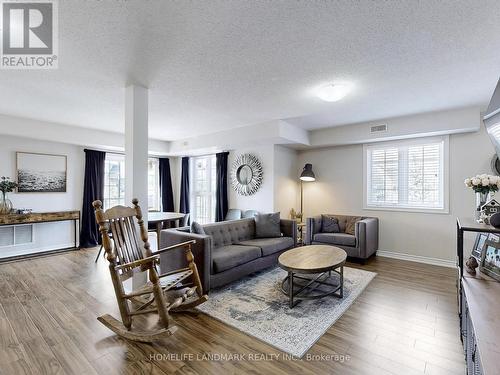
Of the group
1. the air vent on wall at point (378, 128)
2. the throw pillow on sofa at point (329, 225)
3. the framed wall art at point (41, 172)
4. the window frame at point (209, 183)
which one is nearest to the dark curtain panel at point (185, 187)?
the window frame at point (209, 183)

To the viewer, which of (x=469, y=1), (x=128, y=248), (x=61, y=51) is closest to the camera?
(x=469, y=1)

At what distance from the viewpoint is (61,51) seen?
2.27 meters

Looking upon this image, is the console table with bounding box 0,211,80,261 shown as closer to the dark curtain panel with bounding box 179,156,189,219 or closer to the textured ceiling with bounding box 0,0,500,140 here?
the textured ceiling with bounding box 0,0,500,140

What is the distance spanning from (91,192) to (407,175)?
6.54m

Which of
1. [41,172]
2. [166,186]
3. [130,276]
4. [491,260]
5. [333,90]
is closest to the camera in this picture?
[491,260]

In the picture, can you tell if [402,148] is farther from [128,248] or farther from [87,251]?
[87,251]

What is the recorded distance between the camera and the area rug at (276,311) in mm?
2184

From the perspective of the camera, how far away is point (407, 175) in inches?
182

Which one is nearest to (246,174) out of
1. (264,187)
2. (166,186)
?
(264,187)

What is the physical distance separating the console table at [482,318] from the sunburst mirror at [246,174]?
12.9 ft

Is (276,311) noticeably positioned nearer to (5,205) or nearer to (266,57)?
(266,57)

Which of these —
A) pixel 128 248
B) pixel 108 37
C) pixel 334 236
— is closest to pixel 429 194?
pixel 334 236

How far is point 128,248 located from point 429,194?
477cm

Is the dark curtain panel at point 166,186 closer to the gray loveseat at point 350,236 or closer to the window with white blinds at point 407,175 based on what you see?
the gray loveseat at point 350,236
